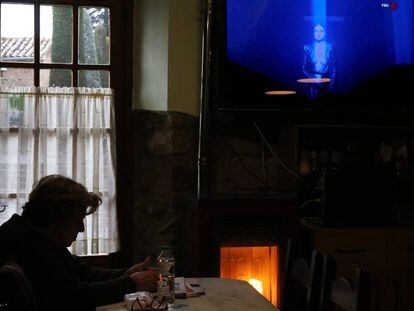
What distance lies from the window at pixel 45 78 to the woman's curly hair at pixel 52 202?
160cm

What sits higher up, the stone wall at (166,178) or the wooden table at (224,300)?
the stone wall at (166,178)

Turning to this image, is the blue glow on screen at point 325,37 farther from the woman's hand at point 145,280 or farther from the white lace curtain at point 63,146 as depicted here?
the woman's hand at point 145,280

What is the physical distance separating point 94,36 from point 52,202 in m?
1.98

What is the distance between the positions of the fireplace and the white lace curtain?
0.68 m

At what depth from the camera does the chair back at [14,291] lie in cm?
170

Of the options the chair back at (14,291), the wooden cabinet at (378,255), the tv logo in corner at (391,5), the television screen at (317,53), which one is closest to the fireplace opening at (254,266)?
the wooden cabinet at (378,255)

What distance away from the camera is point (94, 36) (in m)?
3.86

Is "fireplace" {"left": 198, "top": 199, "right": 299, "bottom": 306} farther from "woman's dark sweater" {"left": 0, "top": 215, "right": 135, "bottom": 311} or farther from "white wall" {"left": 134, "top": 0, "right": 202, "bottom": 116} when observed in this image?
"woman's dark sweater" {"left": 0, "top": 215, "right": 135, "bottom": 311}

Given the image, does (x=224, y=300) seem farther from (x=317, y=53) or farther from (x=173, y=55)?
(x=317, y=53)

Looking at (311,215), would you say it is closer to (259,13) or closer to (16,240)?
(259,13)

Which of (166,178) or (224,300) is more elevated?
(166,178)

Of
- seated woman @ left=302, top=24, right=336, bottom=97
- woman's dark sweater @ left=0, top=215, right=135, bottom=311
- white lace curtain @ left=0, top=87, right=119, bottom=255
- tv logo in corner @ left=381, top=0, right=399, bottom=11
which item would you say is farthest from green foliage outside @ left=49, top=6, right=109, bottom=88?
woman's dark sweater @ left=0, top=215, right=135, bottom=311

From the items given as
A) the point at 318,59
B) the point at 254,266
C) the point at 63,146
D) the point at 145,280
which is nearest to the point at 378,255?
the point at 254,266

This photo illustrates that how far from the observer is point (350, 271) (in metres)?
3.55
